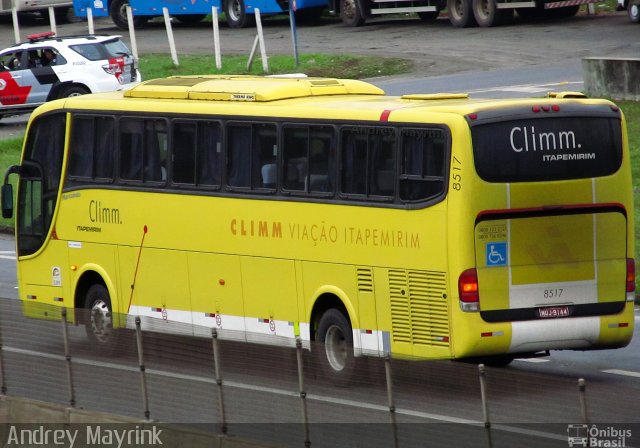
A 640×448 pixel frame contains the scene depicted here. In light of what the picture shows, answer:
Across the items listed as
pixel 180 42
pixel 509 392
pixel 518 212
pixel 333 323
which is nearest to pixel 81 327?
pixel 333 323

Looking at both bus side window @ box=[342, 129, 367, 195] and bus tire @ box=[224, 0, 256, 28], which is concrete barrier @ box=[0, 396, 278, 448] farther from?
bus tire @ box=[224, 0, 256, 28]

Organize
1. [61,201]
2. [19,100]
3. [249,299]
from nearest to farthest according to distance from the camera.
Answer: [249,299], [61,201], [19,100]

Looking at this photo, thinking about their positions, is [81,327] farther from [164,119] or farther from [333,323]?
[164,119]

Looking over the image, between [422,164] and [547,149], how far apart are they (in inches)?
43.4

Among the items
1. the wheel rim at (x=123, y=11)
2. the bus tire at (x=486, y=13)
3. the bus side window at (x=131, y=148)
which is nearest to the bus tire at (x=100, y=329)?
the bus side window at (x=131, y=148)

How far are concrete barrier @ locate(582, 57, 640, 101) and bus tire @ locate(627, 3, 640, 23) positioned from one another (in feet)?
43.5

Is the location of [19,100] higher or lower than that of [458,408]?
lower

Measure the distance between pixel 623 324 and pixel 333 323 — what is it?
265 centimetres

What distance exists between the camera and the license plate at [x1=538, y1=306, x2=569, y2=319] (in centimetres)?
1394

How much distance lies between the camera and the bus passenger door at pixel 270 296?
15.4 m

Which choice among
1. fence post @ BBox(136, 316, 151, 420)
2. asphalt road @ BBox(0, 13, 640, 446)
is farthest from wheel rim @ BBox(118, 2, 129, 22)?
fence post @ BBox(136, 316, 151, 420)

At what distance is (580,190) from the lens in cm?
1410

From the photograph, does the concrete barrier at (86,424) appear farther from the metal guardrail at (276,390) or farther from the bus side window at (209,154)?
the bus side window at (209,154)

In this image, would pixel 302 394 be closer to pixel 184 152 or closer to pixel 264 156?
pixel 264 156
